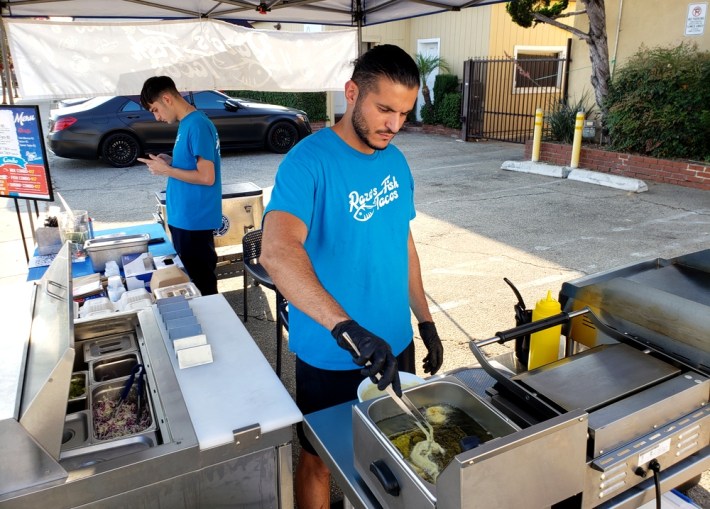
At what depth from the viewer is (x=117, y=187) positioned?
29.6ft

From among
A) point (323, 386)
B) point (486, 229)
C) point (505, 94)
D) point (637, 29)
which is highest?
point (637, 29)

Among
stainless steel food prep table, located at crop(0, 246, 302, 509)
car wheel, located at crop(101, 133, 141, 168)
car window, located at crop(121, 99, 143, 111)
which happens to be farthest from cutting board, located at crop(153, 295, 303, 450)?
car wheel, located at crop(101, 133, 141, 168)

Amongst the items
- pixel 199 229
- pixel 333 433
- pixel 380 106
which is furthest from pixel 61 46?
pixel 333 433

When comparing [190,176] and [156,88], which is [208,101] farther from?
[190,176]

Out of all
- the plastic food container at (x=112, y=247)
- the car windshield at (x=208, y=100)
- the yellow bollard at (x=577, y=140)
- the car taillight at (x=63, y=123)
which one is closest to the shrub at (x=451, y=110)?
the yellow bollard at (x=577, y=140)

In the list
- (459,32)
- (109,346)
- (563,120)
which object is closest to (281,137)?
(563,120)

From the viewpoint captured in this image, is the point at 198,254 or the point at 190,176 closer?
the point at 190,176

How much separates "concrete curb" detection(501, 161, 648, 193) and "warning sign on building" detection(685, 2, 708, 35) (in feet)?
9.02

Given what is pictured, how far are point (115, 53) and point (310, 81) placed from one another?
155 cm

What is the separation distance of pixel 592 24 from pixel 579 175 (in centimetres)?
250

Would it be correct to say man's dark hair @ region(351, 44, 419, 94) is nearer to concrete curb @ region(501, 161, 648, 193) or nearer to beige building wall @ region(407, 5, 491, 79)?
concrete curb @ region(501, 161, 648, 193)

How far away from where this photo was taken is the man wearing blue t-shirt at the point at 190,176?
140 inches

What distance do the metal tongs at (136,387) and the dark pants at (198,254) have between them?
191 centimetres

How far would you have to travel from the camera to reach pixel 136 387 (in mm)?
1870
